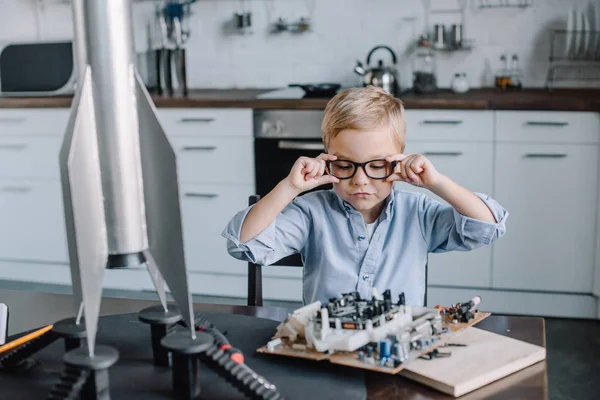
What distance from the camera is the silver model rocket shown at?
0.99 metres

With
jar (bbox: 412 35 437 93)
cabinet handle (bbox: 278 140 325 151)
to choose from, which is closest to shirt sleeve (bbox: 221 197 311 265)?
cabinet handle (bbox: 278 140 325 151)

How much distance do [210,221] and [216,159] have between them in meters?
0.32

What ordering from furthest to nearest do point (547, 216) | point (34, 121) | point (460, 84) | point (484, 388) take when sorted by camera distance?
point (34, 121)
point (460, 84)
point (547, 216)
point (484, 388)

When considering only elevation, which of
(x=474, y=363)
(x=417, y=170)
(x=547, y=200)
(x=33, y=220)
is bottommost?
(x=33, y=220)

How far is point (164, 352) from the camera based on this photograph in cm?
109

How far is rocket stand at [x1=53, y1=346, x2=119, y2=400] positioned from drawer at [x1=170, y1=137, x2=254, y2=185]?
2.84 meters

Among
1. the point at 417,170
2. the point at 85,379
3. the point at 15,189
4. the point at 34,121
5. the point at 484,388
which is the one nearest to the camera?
the point at 85,379

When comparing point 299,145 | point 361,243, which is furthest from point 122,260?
point 299,145

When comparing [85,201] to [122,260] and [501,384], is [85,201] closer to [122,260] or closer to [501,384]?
[122,260]

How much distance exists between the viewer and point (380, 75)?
3.82 m

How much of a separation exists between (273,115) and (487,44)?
121 centimetres

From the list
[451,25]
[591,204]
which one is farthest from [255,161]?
[591,204]

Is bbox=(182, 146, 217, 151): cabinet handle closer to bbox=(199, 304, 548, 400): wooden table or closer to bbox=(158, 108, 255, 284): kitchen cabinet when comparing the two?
bbox=(158, 108, 255, 284): kitchen cabinet

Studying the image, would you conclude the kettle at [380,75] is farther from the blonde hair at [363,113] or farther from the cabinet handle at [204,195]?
the blonde hair at [363,113]
